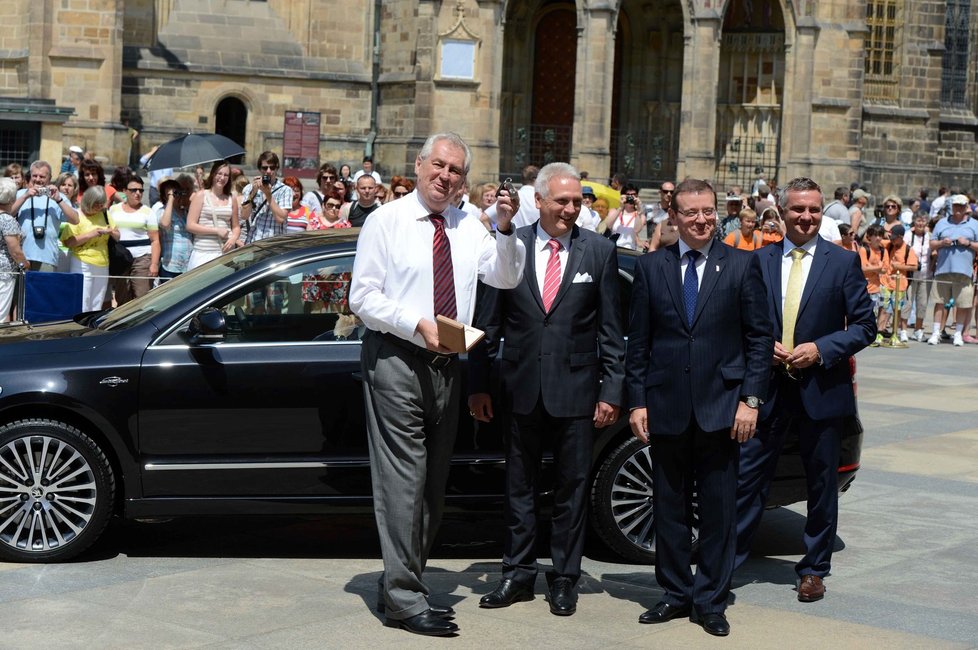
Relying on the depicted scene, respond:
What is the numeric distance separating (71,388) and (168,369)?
49 centimetres

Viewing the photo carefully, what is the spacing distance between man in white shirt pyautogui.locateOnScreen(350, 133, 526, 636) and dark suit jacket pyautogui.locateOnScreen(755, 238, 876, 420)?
150 cm

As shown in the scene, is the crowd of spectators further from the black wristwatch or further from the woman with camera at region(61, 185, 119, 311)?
the black wristwatch

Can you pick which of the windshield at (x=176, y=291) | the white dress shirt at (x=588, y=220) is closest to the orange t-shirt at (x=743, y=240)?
the white dress shirt at (x=588, y=220)

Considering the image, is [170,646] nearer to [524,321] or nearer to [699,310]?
[524,321]

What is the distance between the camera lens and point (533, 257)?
7.31 meters

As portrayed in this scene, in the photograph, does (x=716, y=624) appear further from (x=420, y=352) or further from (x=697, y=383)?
(x=420, y=352)

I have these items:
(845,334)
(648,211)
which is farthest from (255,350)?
(648,211)

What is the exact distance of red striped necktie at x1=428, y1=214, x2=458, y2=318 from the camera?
6.96m

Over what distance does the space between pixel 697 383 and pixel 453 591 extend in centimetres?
161

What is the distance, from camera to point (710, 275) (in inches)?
279

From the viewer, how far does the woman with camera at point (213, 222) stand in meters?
13.8

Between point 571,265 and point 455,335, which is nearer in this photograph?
point 455,335

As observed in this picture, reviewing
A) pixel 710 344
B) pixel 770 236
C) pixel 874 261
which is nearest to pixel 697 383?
pixel 710 344

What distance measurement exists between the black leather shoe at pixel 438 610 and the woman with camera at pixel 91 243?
24.6 ft
